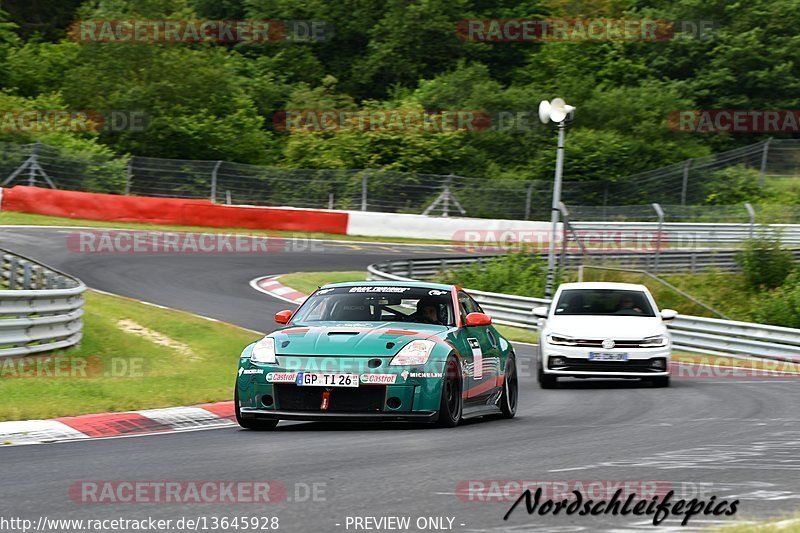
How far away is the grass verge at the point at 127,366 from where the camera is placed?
1229cm

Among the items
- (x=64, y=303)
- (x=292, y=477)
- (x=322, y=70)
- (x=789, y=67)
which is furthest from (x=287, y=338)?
(x=322, y=70)

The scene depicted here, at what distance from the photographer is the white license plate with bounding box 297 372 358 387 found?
33.0ft

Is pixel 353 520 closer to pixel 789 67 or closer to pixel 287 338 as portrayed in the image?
pixel 287 338

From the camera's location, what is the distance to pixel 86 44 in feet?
178

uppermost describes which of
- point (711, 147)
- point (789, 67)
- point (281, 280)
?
point (789, 67)

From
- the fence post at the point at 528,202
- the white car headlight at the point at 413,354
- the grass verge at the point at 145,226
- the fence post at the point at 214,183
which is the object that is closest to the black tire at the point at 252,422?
the white car headlight at the point at 413,354

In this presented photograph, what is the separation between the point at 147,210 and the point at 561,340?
24078mm

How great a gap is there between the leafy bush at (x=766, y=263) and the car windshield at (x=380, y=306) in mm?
22810

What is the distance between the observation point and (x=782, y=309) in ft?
94.9

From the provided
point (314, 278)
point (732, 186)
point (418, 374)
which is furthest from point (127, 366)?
point (732, 186)

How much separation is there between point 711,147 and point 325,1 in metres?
22.7

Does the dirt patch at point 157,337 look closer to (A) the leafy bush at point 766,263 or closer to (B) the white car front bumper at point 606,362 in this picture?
(B) the white car front bumper at point 606,362

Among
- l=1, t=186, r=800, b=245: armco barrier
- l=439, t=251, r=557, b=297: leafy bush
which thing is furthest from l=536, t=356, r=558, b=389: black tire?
l=1, t=186, r=800, b=245: armco barrier

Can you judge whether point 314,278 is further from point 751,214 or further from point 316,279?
point 751,214
